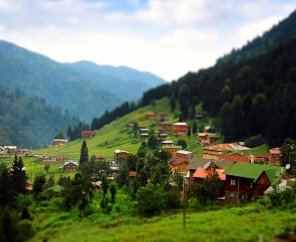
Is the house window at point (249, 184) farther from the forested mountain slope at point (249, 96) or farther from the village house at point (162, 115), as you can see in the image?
the village house at point (162, 115)

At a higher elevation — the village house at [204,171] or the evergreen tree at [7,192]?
the village house at [204,171]

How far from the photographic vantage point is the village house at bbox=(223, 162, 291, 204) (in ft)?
144

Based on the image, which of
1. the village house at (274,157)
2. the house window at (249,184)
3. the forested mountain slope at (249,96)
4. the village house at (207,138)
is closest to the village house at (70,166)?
the village house at (207,138)

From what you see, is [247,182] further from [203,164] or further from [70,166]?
[70,166]

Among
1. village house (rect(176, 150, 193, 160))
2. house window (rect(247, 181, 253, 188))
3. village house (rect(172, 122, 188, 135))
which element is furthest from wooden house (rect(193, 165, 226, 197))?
village house (rect(172, 122, 188, 135))

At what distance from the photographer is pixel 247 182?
146 feet

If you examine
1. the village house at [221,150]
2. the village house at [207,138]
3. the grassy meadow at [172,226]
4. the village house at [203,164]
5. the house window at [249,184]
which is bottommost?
the grassy meadow at [172,226]

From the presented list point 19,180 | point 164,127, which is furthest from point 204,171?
point 164,127

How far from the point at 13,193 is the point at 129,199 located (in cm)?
1236

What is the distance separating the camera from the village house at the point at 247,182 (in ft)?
144

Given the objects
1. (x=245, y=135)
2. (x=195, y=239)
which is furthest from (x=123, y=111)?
(x=195, y=239)

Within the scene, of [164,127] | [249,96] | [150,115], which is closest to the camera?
[249,96]

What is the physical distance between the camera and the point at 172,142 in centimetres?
10525

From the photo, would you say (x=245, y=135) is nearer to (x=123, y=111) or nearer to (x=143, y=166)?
(x=143, y=166)
